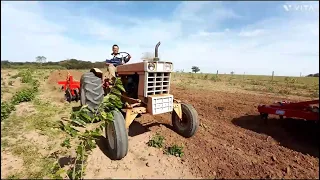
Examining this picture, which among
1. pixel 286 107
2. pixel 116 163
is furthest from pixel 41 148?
pixel 286 107

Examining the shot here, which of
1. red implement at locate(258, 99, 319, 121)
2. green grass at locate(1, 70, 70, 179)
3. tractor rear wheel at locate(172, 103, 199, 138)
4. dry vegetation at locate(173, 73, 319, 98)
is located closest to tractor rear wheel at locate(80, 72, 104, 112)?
green grass at locate(1, 70, 70, 179)

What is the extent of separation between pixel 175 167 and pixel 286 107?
2.22 m

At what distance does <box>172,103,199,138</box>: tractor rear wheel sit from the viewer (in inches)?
186

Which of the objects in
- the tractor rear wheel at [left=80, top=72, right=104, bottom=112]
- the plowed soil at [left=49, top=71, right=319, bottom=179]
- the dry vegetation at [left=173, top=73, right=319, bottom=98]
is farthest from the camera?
the dry vegetation at [left=173, top=73, right=319, bottom=98]

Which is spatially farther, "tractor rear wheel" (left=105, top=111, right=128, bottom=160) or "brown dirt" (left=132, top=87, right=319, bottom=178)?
"tractor rear wheel" (left=105, top=111, right=128, bottom=160)

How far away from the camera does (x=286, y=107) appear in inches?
158

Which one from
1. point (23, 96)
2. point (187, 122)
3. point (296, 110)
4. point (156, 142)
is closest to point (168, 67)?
point (187, 122)

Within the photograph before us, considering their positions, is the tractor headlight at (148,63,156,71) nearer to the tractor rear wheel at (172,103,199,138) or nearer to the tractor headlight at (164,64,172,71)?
the tractor headlight at (164,64,172,71)

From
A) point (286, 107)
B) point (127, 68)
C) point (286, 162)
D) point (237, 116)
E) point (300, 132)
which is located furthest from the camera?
point (237, 116)

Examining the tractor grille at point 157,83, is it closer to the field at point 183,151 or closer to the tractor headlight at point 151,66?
the tractor headlight at point 151,66

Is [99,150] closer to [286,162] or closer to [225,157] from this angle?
[225,157]

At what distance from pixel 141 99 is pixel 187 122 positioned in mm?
1161

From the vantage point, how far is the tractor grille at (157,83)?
4.22 m

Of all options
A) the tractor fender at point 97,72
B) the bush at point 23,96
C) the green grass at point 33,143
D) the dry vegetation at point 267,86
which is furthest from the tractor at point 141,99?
the bush at point 23,96
